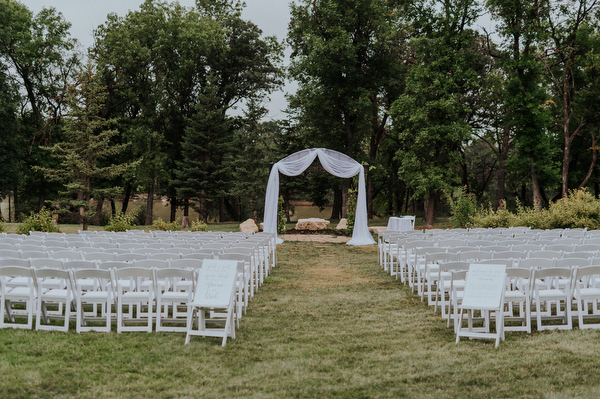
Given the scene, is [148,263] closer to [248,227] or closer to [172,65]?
[248,227]

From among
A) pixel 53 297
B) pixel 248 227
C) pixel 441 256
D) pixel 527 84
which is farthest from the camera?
pixel 527 84

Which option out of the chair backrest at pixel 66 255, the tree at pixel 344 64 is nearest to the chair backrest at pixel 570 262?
the chair backrest at pixel 66 255

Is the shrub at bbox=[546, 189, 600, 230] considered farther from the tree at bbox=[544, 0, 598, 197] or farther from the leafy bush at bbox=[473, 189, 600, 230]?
the tree at bbox=[544, 0, 598, 197]

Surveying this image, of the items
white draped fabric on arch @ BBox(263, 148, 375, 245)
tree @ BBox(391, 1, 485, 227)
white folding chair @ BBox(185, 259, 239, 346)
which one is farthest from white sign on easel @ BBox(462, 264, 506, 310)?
tree @ BBox(391, 1, 485, 227)

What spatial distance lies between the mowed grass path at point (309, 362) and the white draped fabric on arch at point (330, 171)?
1161cm

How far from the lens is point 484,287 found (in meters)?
5.54

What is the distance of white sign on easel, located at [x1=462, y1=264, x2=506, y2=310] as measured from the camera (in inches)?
212

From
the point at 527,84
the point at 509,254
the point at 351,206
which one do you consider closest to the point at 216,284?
the point at 509,254

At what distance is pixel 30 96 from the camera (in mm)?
31859

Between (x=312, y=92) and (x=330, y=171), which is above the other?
(x=312, y=92)

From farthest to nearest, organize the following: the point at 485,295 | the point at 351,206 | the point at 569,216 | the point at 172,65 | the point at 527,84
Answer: the point at 172,65 → the point at 527,84 → the point at 351,206 → the point at 569,216 → the point at 485,295

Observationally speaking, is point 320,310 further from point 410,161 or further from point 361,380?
point 410,161

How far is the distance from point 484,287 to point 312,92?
26.8m

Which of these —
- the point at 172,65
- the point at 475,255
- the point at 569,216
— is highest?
the point at 172,65
